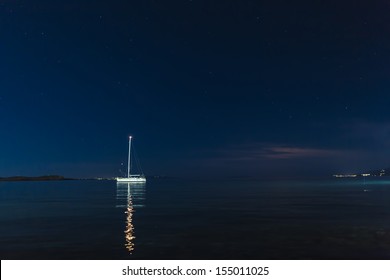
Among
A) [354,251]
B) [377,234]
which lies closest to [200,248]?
[354,251]

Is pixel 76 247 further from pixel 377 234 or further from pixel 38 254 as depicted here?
pixel 377 234

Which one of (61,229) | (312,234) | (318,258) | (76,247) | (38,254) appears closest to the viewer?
(318,258)

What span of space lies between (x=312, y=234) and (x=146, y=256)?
506 inches

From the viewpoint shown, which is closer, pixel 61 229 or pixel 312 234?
pixel 312 234

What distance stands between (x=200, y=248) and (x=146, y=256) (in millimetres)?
3448

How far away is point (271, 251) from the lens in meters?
23.1
